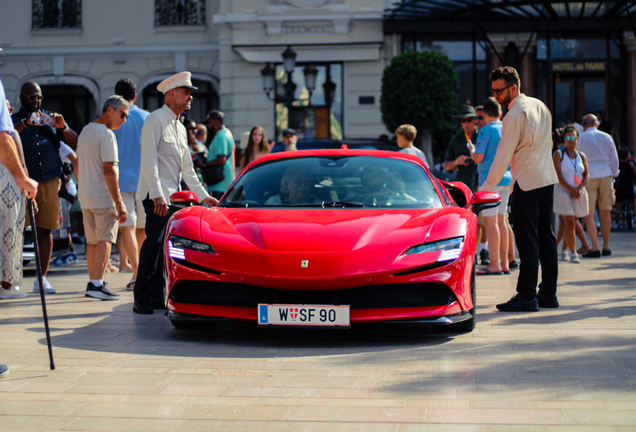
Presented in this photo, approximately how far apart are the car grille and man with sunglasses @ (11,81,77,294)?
362 cm

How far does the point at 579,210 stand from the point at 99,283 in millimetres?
6543

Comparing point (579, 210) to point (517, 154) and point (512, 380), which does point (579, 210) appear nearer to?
point (517, 154)

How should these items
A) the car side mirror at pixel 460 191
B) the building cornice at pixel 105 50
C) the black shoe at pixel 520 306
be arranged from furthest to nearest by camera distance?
the building cornice at pixel 105 50 → the car side mirror at pixel 460 191 → the black shoe at pixel 520 306

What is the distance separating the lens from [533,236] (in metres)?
6.77

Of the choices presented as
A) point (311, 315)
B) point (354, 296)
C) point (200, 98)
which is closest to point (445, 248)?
point (354, 296)

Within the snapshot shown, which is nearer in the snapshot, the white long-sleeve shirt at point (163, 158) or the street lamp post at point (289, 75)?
the white long-sleeve shirt at point (163, 158)

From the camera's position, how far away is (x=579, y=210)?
11.2 m

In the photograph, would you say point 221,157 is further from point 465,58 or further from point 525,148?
point 465,58

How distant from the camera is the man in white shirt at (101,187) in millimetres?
7633

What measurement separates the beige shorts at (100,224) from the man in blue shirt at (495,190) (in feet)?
13.2

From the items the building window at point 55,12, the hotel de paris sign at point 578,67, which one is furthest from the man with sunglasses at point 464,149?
the building window at point 55,12

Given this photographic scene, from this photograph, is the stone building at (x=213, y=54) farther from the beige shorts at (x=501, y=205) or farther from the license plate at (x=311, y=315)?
the license plate at (x=311, y=315)

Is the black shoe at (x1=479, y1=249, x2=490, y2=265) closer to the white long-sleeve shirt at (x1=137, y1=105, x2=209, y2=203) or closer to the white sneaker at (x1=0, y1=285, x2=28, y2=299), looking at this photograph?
the white long-sleeve shirt at (x1=137, y1=105, x2=209, y2=203)

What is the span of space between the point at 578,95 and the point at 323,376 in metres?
22.7
